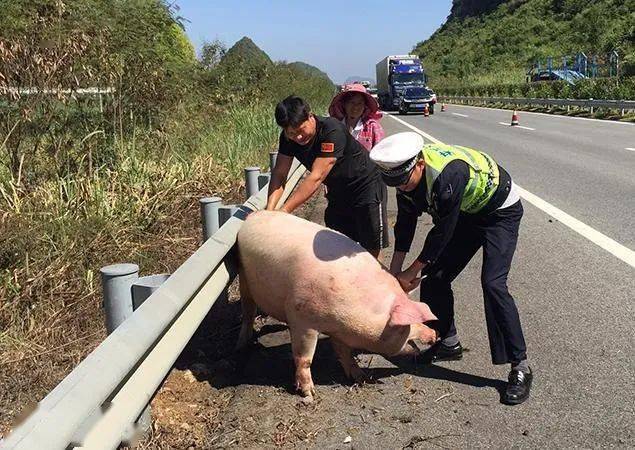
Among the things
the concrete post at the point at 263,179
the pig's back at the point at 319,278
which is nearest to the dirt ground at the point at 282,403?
the pig's back at the point at 319,278

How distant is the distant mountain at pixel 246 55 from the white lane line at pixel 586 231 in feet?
28.1

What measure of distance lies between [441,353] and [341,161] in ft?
4.97

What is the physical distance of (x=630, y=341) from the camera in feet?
14.1

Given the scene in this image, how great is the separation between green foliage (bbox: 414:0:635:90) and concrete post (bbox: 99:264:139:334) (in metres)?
46.8

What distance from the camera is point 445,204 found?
11.5 feet

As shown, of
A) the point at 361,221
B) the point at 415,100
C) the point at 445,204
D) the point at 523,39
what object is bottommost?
the point at 361,221

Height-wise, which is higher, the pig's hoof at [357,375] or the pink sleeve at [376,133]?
the pink sleeve at [376,133]

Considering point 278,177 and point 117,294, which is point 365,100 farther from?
point 117,294

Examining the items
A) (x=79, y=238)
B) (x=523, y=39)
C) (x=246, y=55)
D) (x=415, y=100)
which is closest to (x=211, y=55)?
(x=246, y=55)

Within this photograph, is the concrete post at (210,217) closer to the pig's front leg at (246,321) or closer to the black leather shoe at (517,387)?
the pig's front leg at (246,321)

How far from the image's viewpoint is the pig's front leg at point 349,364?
3.82 metres

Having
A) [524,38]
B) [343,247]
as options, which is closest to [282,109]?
[343,247]

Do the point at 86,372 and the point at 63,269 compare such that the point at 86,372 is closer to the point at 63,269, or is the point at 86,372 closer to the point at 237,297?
the point at 63,269

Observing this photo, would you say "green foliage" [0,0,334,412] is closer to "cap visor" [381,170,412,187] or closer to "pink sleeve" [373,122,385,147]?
"pink sleeve" [373,122,385,147]
